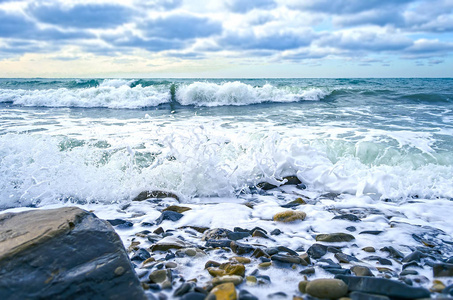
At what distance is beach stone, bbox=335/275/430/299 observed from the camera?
62.2 inches

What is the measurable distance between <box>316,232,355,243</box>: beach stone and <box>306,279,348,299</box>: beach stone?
2.97ft

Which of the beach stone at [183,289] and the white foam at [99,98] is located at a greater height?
the white foam at [99,98]

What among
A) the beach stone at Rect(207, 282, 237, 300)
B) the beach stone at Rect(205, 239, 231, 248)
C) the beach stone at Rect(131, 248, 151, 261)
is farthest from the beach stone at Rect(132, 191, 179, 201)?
the beach stone at Rect(207, 282, 237, 300)

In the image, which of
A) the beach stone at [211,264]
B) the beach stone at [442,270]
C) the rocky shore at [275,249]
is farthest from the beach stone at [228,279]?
the beach stone at [442,270]

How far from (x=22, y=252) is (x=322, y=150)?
4.94 metres

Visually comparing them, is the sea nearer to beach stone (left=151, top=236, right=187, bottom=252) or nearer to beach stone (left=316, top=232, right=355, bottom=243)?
beach stone (left=151, top=236, right=187, bottom=252)

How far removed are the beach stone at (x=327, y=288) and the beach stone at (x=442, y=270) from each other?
0.72m

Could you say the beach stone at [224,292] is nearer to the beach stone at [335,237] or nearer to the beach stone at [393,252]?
the beach stone at [335,237]

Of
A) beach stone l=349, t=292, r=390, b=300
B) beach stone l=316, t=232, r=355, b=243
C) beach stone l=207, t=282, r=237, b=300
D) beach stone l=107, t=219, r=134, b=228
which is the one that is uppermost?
beach stone l=349, t=292, r=390, b=300

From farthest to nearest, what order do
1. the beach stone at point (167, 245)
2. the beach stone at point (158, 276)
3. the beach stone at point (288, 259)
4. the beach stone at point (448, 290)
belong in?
the beach stone at point (167, 245) < the beach stone at point (288, 259) < the beach stone at point (158, 276) < the beach stone at point (448, 290)

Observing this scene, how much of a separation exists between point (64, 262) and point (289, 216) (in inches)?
79.5

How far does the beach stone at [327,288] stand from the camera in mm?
1667

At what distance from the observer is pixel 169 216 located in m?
3.15

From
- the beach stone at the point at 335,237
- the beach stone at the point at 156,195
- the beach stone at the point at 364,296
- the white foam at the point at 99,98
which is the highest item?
the white foam at the point at 99,98
